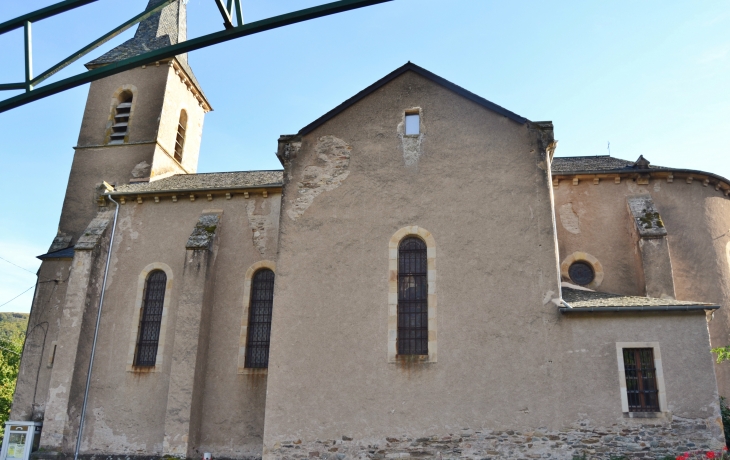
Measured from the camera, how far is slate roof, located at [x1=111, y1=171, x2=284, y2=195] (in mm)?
18688

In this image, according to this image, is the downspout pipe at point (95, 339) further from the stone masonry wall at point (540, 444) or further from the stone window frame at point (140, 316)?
the stone masonry wall at point (540, 444)

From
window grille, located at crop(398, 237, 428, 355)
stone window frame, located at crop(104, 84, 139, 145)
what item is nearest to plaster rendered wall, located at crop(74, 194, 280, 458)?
Answer: window grille, located at crop(398, 237, 428, 355)

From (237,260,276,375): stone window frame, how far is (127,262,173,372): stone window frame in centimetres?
244

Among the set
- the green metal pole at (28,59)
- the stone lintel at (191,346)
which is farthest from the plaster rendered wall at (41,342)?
the green metal pole at (28,59)

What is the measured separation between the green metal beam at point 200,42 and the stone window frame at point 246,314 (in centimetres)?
1197

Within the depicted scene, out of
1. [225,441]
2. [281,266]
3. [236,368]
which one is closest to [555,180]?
[281,266]

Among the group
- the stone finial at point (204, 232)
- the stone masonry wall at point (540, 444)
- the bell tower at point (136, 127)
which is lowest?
the stone masonry wall at point (540, 444)

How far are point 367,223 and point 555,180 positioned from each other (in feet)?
20.4

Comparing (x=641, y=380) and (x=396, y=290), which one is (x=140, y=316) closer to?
(x=396, y=290)

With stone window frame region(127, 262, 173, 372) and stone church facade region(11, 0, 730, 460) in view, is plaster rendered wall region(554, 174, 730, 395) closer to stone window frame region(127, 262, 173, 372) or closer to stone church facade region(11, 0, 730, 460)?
stone church facade region(11, 0, 730, 460)

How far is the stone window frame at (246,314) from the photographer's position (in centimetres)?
1644

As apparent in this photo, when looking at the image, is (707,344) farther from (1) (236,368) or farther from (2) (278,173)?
(2) (278,173)

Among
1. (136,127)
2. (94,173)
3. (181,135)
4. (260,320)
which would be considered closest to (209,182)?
(136,127)

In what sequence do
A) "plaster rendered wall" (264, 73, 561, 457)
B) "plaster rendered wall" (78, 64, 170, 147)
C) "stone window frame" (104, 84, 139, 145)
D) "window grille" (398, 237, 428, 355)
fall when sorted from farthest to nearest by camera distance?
"stone window frame" (104, 84, 139, 145) < "plaster rendered wall" (78, 64, 170, 147) < "window grille" (398, 237, 428, 355) < "plaster rendered wall" (264, 73, 561, 457)
